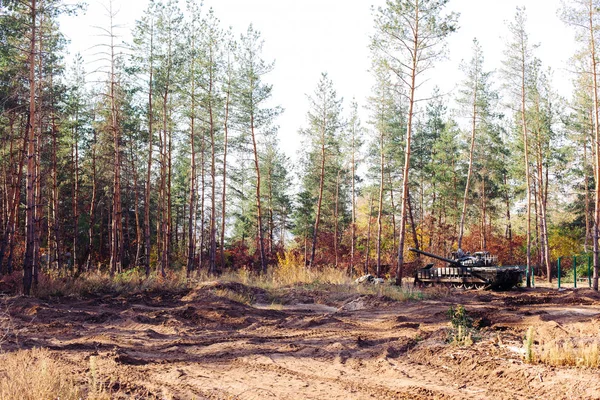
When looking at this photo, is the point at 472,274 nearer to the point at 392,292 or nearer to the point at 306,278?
the point at 392,292

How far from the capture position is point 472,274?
67.2 ft

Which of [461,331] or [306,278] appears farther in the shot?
[306,278]

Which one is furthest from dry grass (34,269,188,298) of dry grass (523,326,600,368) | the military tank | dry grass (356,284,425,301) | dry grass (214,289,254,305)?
dry grass (523,326,600,368)

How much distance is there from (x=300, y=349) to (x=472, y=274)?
42.1 ft

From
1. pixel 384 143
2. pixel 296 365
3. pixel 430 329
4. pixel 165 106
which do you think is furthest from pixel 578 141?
pixel 296 365

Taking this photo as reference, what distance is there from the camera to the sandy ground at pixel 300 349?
6805mm

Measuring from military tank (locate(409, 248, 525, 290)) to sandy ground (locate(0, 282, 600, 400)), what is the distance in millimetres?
3766

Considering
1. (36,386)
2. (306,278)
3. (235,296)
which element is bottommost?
(235,296)

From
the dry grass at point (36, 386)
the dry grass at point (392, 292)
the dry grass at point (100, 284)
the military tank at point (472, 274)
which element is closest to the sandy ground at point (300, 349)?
the dry grass at point (36, 386)

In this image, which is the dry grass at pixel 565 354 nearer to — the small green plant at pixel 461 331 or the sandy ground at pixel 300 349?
the sandy ground at pixel 300 349

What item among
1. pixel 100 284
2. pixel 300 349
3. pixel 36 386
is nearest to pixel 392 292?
pixel 300 349

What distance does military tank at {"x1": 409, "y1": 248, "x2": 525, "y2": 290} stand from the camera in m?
19.9

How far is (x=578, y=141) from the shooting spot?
3403cm

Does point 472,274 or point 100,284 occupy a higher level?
point 472,274
